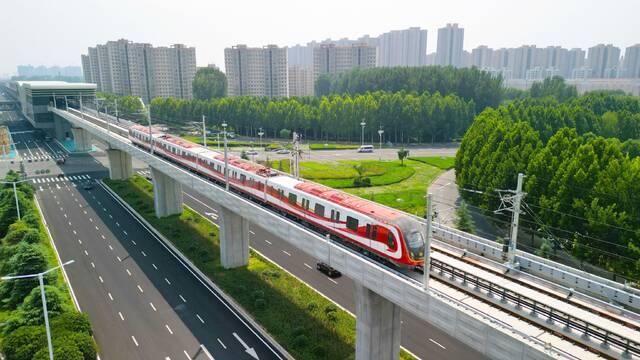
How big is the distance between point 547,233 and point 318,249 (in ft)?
81.9

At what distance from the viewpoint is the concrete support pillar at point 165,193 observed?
5797 cm

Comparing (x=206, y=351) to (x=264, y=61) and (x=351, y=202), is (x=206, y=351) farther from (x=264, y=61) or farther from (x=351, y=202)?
(x=264, y=61)

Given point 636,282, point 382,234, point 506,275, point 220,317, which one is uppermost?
point 382,234

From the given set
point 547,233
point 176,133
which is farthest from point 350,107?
point 547,233

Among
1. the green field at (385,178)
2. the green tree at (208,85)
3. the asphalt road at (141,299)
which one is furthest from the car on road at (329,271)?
the green tree at (208,85)

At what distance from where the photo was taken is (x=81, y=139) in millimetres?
108188

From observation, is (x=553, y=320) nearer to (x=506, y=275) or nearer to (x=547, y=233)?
(x=506, y=275)

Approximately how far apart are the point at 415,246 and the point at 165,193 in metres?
42.8

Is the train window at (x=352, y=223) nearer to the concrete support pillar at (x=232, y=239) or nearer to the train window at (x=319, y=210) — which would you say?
the train window at (x=319, y=210)

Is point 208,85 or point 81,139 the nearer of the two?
point 81,139

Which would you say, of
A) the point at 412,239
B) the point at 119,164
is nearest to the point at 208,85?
the point at 119,164

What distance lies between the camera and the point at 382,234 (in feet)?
83.7

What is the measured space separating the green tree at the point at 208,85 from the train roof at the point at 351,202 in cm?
14894

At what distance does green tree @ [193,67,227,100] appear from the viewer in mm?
173625
